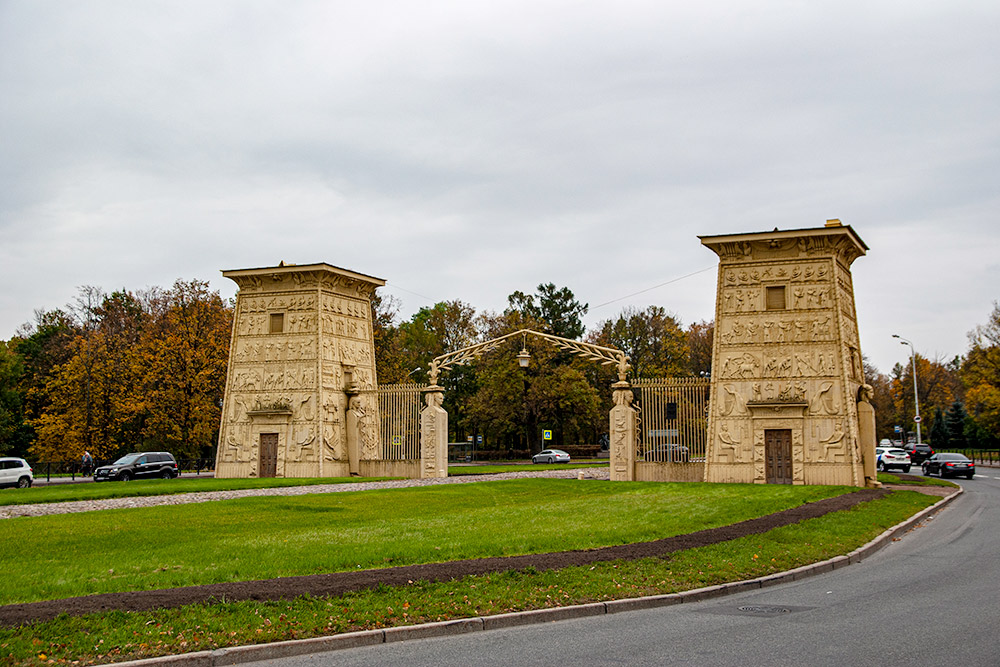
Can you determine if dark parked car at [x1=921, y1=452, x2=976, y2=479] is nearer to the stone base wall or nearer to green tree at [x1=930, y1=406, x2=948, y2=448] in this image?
the stone base wall

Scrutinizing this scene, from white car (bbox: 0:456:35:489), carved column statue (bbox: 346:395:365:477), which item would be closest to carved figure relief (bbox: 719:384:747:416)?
carved column statue (bbox: 346:395:365:477)

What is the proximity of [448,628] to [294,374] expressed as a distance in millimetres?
28584

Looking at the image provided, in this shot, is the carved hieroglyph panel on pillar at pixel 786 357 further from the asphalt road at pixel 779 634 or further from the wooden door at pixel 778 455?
the asphalt road at pixel 779 634

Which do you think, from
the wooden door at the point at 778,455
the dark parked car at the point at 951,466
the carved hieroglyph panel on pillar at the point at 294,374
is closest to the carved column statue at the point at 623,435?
the wooden door at the point at 778,455

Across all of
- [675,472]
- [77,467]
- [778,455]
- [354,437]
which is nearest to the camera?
[778,455]

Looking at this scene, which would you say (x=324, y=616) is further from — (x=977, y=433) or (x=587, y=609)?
(x=977, y=433)

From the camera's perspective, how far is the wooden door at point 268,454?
121 ft

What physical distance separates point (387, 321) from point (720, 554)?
179 feet

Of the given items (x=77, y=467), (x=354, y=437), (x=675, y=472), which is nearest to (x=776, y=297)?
(x=675, y=472)

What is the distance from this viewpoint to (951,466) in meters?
44.2

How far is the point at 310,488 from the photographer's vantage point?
30.1 metres

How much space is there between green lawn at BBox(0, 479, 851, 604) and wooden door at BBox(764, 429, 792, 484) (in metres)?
3.93

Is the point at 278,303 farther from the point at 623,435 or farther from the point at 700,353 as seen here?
the point at 700,353

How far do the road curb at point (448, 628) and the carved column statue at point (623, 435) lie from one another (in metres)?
19.6
